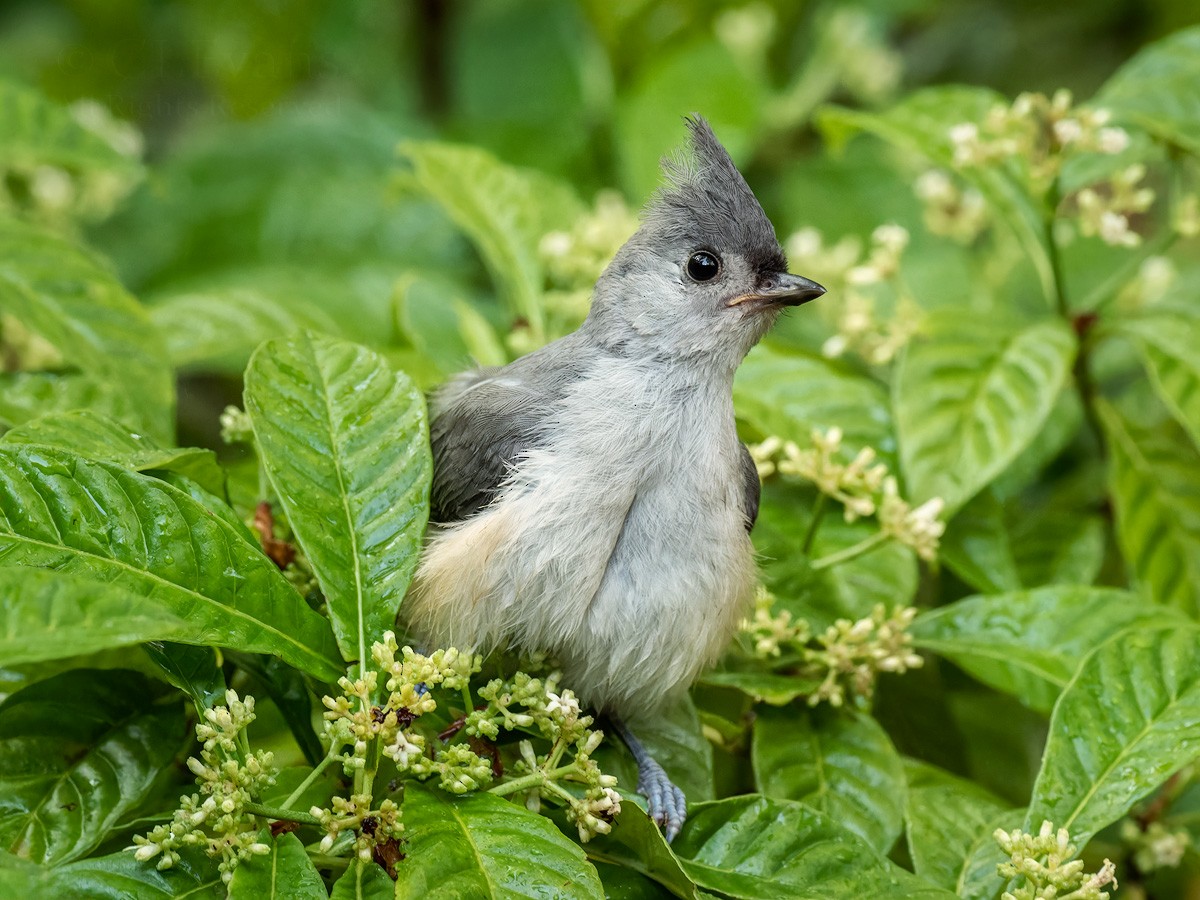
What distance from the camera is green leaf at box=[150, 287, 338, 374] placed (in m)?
2.79

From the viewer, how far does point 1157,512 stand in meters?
2.73

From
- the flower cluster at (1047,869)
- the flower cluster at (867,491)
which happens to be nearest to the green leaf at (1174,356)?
the flower cluster at (867,491)

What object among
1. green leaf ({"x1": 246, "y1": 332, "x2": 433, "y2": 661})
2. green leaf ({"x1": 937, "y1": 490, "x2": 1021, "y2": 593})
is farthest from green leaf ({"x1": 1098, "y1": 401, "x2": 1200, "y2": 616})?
green leaf ({"x1": 246, "y1": 332, "x2": 433, "y2": 661})

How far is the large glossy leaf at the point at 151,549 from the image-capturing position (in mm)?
1670

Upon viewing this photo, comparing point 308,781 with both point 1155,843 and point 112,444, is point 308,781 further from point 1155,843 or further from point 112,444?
point 1155,843

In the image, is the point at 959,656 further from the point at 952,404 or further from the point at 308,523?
the point at 308,523

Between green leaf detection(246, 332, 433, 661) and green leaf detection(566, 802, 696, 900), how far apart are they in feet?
1.50

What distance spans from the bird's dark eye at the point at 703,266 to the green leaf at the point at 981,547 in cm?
76

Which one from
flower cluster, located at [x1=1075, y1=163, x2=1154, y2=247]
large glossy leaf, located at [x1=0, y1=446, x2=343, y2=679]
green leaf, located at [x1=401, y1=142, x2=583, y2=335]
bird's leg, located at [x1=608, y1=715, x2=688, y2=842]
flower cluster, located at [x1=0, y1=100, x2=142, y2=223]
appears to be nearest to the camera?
large glossy leaf, located at [x1=0, y1=446, x2=343, y2=679]

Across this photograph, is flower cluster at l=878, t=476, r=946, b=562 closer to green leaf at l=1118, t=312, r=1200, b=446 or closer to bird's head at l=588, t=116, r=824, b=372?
bird's head at l=588, t=116, r=824, b=372

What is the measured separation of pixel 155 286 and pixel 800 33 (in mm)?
2795

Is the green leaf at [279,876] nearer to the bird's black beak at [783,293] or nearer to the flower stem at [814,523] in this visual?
the flower stem at [814,523]

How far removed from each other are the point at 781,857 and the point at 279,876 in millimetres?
747

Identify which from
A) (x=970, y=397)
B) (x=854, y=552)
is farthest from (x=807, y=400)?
(x=854, y=552)
